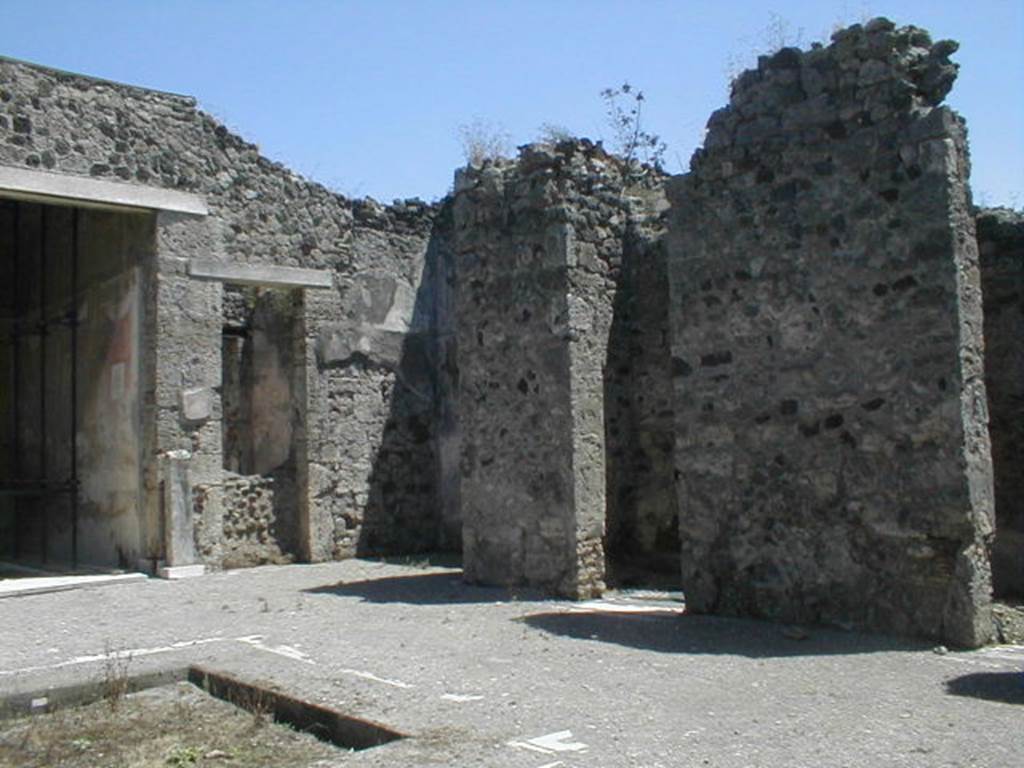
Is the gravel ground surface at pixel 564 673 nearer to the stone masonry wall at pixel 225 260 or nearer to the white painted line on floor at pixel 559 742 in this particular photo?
the white painted line on floor at pixel 559 742

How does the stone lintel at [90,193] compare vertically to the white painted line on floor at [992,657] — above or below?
above

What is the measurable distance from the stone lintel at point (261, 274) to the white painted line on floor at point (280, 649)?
5144 millimetres

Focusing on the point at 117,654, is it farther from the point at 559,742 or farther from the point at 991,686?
the point at 991,686

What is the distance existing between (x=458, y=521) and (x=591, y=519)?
4.65m

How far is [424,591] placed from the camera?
28.3 feet

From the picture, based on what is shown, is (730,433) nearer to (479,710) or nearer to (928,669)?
(928,669)

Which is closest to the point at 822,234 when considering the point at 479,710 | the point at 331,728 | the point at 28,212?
the point at 479,710

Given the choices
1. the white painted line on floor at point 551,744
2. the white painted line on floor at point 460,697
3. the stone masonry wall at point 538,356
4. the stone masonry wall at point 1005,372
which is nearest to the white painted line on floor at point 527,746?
the white painted line on floor at point 551,744

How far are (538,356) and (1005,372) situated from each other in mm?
3474

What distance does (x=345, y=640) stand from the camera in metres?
6.47

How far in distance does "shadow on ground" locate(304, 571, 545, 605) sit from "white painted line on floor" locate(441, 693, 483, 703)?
2.95 m

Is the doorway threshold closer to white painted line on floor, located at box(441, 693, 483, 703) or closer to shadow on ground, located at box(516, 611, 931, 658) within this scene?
shadow on ground, located at box(516, 611, 931, 658)

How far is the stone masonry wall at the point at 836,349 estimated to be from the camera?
5848mm

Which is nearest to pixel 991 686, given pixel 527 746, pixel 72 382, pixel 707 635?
pixel 707 635
